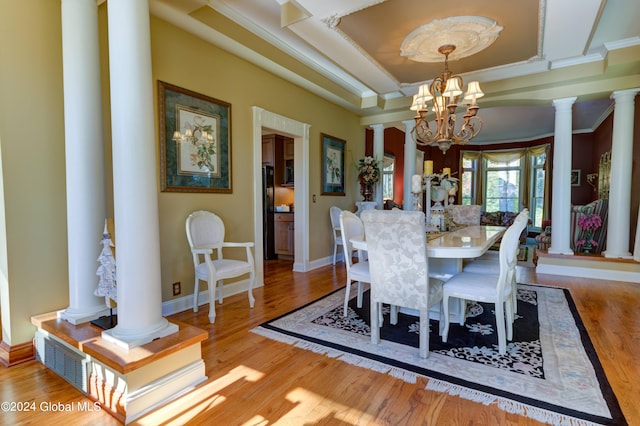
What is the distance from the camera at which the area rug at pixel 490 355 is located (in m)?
1.69

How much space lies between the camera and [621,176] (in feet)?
13.8

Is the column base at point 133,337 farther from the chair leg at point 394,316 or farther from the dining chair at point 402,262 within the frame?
the chair leg at point 394,316

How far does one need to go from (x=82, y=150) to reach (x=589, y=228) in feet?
20.9

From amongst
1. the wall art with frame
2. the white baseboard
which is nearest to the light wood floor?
the white baseboard

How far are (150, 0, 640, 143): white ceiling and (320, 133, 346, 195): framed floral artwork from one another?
25.9 inches

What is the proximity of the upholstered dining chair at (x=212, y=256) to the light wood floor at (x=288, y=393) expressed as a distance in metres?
0.43

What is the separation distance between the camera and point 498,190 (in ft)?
33.2

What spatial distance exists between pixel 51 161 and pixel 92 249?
672 millimetres

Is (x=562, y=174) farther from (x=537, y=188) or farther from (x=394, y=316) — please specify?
(x=537, y=188)

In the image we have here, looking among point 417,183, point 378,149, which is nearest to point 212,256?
point 417,183

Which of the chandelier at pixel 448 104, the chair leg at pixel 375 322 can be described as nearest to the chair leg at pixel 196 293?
the chair leg at pixel 375 322

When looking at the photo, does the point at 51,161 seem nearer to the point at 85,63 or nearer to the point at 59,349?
the point at 85,63

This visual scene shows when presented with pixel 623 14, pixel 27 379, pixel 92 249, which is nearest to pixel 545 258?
pixel 623 14

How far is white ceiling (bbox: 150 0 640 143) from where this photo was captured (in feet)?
9.19
